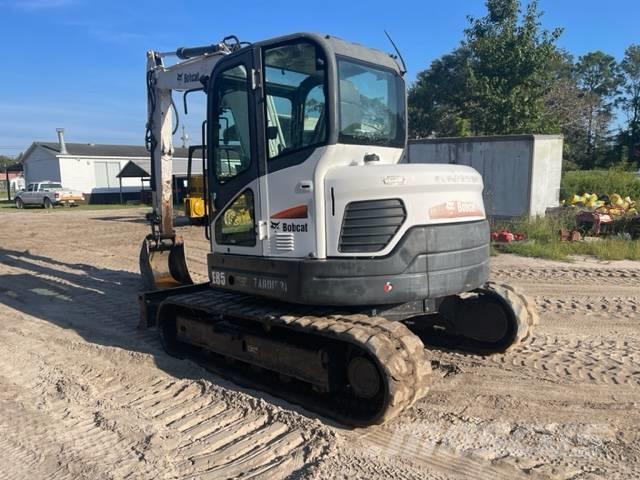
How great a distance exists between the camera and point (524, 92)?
1833cm

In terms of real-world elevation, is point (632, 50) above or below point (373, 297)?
above

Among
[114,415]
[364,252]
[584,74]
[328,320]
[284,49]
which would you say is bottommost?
[114,415]

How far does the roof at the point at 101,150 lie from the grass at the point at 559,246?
100ft

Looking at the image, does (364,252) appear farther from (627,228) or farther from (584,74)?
(584,74)

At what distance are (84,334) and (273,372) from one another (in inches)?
110

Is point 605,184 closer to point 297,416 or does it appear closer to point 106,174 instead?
point 297,416

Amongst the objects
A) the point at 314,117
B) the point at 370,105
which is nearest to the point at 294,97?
the point at 314,117

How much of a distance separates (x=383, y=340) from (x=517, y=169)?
11374 mm

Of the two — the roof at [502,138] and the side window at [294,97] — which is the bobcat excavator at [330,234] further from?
the roof at [502,138]

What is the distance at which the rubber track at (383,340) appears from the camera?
380cm

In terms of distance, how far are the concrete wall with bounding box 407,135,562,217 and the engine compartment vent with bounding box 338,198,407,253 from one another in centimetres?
1079

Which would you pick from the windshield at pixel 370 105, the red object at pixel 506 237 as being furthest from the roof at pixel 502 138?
the windshield at pixel 370 105

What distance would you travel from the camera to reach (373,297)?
13.6 ft

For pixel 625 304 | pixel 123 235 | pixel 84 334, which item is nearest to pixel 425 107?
pixel 123 235
